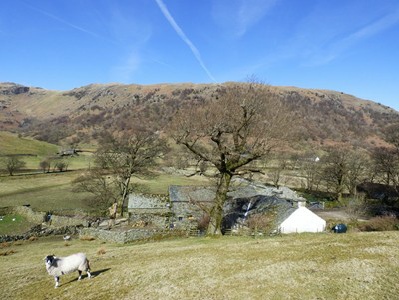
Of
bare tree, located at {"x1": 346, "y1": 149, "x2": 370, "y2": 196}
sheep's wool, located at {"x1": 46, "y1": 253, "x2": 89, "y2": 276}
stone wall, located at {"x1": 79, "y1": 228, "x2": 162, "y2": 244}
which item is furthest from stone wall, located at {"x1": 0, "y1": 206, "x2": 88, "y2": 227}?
bare tree, located at {"x1": 346, "y1": 149, "x2": 370, "y2": 196}

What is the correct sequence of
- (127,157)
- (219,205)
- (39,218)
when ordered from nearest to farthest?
(219,205) < (127,157) < (39,218)

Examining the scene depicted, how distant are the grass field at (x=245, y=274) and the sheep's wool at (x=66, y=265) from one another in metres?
0.90

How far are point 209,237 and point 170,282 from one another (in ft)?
47.6

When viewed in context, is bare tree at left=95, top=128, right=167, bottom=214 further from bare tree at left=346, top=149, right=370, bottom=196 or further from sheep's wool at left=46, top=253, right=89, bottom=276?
bare tree at left=346, top=149, right=370, bottom=196

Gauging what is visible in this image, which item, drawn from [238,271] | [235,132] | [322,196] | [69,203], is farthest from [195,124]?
[322,196]

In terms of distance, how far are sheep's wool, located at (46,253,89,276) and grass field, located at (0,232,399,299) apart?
35.3 inches

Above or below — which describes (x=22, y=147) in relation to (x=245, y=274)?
above

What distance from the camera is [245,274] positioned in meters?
18.2

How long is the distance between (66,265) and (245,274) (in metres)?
10.3

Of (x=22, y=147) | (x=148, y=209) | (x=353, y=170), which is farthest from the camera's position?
(x=22, y=147)

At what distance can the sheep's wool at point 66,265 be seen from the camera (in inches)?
751

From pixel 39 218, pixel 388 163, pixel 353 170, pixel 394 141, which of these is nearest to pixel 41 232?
pixel 39 218

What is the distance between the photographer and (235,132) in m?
31.6

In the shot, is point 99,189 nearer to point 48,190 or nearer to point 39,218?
point 39,218
